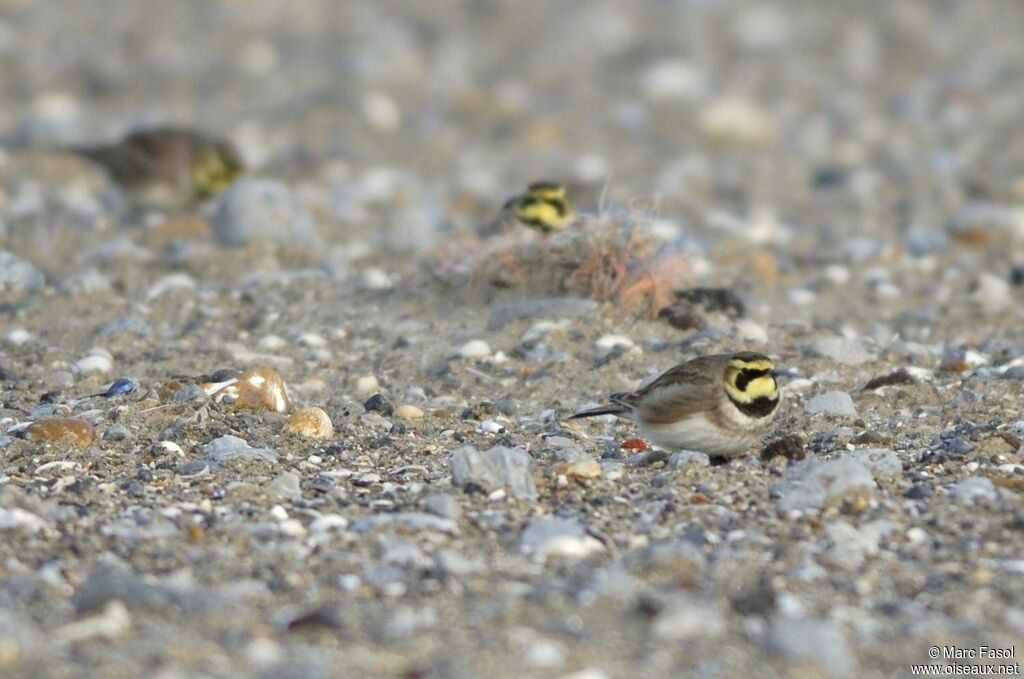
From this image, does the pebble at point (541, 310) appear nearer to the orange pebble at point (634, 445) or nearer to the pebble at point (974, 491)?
the orange pebble at point (634, 445)

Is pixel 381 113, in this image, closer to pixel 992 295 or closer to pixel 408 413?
pixel 992 295

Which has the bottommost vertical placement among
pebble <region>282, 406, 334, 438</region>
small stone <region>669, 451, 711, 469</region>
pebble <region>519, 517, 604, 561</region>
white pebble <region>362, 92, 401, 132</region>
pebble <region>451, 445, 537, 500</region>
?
pebble <region>519, 517, 604, 561</region>

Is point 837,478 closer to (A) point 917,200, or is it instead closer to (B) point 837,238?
(B) point 837,238

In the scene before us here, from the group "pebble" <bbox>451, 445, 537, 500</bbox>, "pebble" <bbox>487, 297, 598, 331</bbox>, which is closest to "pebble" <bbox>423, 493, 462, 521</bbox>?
"pebble" <bbox>451, 445, 537, 500</bbox>

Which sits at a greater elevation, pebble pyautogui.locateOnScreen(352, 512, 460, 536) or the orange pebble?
the orange pebble

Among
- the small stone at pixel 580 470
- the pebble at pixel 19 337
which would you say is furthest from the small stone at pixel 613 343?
Answer: the pebble at pixel 19 337

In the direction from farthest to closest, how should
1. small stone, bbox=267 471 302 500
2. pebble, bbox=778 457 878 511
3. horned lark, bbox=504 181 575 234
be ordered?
horned lark, bbox=504 181 575 234, small stone, bbox=267 471 302 500, pebble, bbox=778 457 878 511

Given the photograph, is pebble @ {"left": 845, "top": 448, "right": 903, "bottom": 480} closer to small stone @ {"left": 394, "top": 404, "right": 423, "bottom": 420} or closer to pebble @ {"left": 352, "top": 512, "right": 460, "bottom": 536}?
pebble @ {"left": 352, "top": 512, "right": 460, "bottom": 536}

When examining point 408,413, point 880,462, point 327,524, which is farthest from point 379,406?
point 880,462
